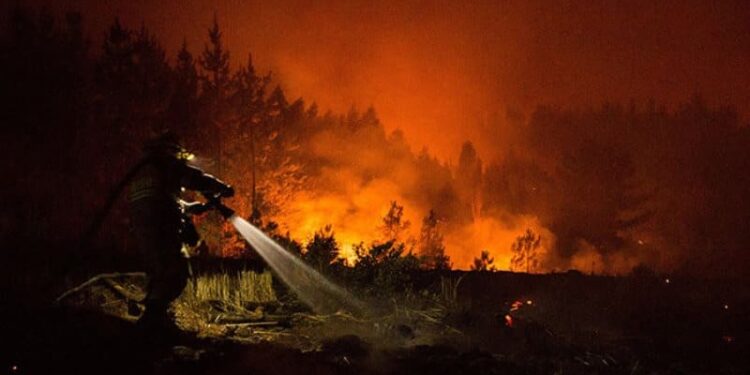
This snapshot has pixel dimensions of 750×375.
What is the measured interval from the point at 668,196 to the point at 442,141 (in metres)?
20.4

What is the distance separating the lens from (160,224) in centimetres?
626

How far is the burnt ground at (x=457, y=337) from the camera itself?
5914 millimetres

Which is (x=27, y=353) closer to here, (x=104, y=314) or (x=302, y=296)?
(x=104, y=314)

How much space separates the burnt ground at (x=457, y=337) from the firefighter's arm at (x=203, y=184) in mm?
1499

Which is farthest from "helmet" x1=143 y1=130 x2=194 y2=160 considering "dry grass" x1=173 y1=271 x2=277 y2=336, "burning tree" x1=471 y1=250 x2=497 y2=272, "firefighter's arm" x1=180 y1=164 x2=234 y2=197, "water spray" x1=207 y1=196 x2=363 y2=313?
"burning tree" x1=471 y1=250 x2=497 y2=272

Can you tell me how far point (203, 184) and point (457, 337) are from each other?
4005 millimetres

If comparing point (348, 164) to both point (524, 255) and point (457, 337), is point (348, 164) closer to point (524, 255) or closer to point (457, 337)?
point (524, 255)

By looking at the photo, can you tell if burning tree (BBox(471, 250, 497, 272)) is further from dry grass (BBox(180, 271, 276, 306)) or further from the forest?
dry grass (BBox(180, 271, 276, 306))

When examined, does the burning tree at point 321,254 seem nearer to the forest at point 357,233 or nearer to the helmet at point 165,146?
the forest at point 357,233

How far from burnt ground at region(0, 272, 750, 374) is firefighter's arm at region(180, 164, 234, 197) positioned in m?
1.50

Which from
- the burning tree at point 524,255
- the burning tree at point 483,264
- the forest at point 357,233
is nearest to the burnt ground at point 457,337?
the forest at point 357,233

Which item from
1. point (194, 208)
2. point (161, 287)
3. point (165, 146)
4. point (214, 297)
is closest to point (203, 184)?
point (194, 208)

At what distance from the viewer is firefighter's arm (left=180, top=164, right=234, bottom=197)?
22.0 ft

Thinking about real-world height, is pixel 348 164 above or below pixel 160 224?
above
